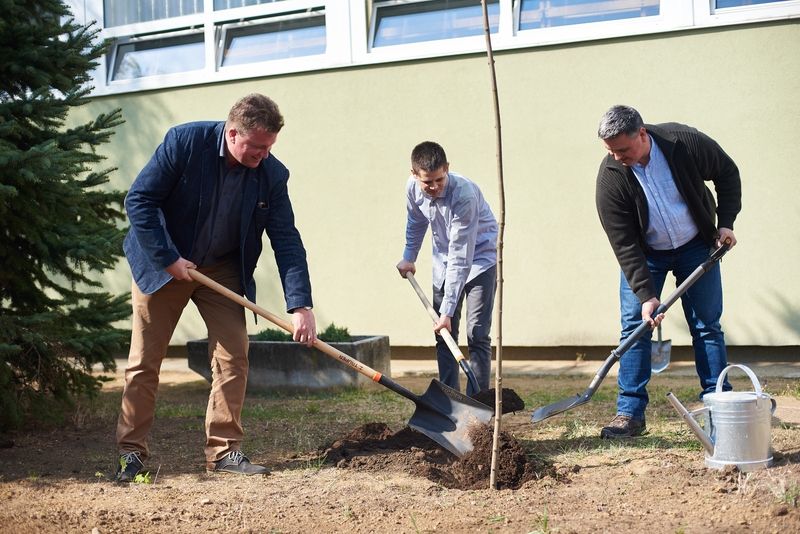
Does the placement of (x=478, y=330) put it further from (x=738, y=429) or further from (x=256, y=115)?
(x=256, y=115)

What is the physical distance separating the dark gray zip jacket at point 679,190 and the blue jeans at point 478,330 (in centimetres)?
90

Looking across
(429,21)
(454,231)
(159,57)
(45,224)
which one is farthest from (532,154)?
(45,224)

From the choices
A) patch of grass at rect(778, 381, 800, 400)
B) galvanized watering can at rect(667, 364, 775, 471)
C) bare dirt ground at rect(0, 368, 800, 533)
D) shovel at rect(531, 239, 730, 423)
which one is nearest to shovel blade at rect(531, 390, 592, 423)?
shovel at rect(531, 239, 730, 423)

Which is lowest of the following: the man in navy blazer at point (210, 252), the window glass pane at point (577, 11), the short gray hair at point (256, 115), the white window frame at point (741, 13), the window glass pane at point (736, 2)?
the man in navy blazer at point (210, 252)

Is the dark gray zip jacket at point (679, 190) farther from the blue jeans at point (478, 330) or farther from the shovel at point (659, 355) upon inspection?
the shovel at point (659, 355)

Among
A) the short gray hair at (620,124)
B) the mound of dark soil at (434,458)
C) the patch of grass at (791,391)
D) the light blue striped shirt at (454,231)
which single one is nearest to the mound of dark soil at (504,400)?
the mound of dark soil at (434,458)

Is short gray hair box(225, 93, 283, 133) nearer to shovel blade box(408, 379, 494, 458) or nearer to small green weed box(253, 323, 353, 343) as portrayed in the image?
shovel blade box(408, 379, 494, 458)

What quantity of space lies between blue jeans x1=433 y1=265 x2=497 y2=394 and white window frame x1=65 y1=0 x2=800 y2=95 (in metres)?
3.10

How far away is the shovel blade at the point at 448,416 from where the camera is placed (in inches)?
173

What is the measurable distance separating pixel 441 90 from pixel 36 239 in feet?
13.1

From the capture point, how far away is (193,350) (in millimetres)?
7020

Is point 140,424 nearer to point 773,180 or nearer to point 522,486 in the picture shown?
point 522,486

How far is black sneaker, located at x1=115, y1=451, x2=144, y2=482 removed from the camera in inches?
164

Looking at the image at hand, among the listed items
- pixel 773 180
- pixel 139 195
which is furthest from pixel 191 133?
pixel 773 180
